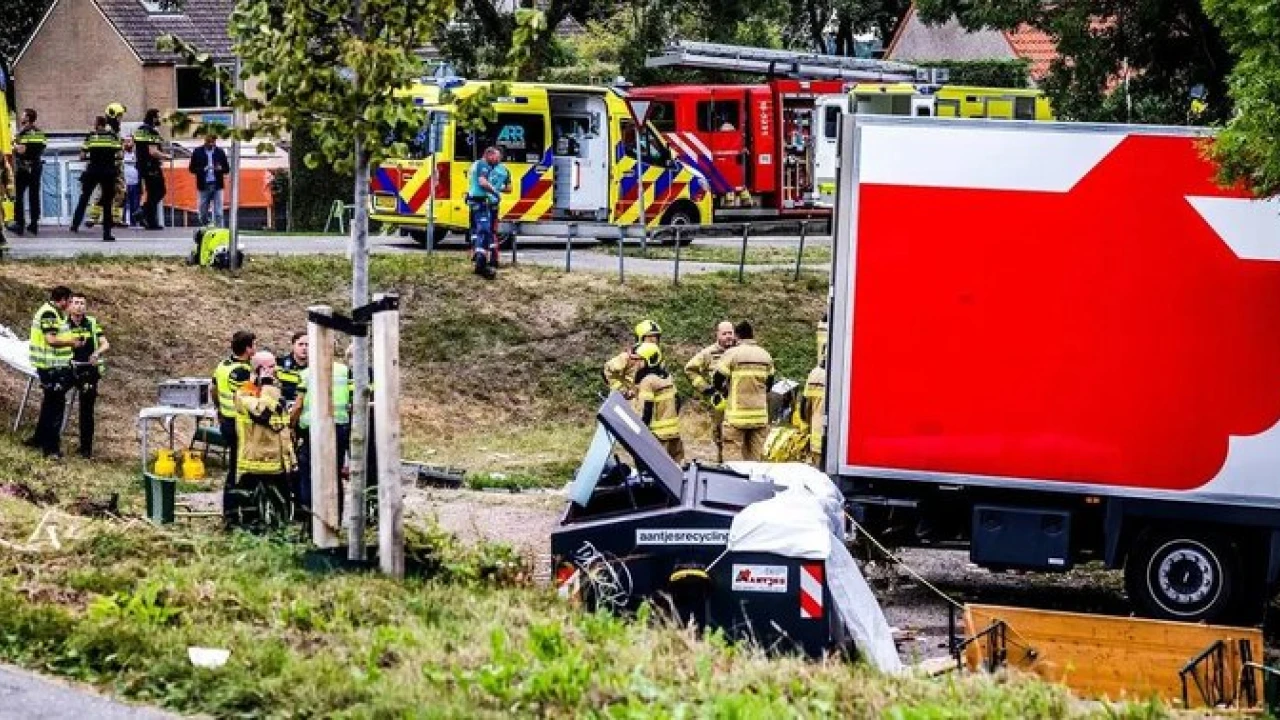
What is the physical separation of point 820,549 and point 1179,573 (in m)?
3.91

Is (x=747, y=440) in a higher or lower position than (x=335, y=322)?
lower

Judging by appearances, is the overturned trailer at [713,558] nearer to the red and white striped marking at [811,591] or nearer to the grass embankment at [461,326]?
the red and white striped marking at [811,591]

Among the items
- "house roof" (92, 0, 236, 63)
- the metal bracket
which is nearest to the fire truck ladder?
"house roof" (92, 0, 236, 63)

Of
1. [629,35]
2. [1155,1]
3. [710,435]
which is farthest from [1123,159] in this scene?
[629,35]

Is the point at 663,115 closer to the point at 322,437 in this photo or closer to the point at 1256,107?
the point at 1256,107

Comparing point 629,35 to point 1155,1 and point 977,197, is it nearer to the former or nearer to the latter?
point 1155,1

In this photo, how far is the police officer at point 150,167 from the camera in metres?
29.8

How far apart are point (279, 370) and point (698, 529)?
5.24m

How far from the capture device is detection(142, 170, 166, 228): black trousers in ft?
103

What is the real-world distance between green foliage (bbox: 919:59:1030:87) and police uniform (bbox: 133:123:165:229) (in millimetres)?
24835

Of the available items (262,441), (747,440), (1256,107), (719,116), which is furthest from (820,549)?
(719,116)

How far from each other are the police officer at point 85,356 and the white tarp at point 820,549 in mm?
8988

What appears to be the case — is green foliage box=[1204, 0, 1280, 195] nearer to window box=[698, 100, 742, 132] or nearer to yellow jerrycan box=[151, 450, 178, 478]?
yellow jerrycan box=[151, 450, 178, 478]

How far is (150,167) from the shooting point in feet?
101
